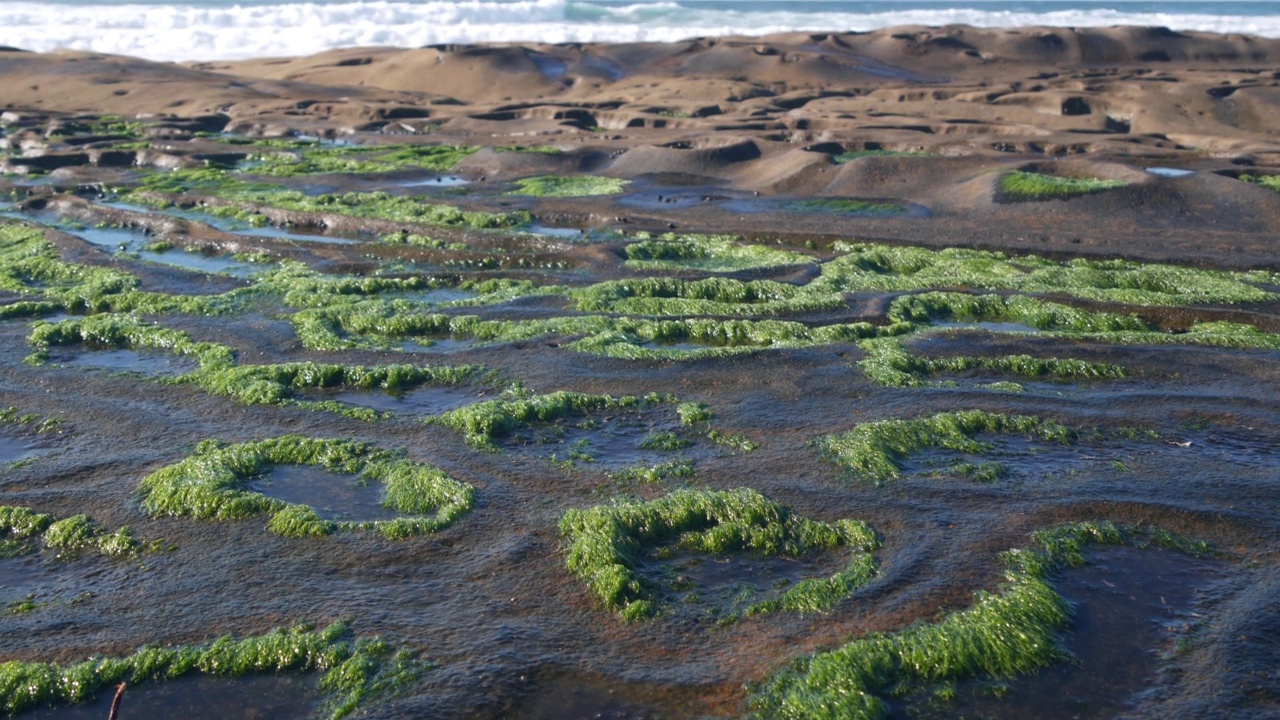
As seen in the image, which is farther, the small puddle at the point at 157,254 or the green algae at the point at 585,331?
the small puddle at the point at 157,254

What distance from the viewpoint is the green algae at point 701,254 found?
15.2 meters

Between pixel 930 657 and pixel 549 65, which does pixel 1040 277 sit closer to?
pixel 930 657

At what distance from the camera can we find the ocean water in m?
64.8

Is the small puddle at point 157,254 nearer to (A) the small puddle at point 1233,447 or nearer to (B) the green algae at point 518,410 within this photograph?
(B) the green algae at point 518,410

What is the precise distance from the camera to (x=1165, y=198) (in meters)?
17.9

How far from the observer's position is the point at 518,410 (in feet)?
31.3

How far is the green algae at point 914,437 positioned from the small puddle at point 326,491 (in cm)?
356

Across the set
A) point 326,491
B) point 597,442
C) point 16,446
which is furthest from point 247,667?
point 16,446

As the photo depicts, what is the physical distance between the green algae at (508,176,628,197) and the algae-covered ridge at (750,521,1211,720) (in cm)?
1542

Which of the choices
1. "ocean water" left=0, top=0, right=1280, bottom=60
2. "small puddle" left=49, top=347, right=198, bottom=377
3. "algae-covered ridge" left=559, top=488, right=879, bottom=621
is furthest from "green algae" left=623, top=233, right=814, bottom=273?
"ocean water" left=0, top=0, right=1280, bottom=60

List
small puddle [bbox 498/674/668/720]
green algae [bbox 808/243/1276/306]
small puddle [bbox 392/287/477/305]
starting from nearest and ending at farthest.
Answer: small puddle [bbox 498/674/668/720] < green algae [bbox 808/243/1276/306] < small puddle [bbox 392/287/477/305]

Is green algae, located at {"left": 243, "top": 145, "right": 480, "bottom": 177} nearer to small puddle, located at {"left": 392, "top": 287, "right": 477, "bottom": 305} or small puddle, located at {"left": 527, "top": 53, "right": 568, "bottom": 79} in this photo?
small puddle, located at {"left": 392, "top": 287, "right": 477, "bottom": 305}

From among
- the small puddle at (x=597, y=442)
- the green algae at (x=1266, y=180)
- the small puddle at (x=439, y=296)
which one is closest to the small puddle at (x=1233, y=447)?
the small puddle at (x=597, y=442)

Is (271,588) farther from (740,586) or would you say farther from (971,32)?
(971,32)
